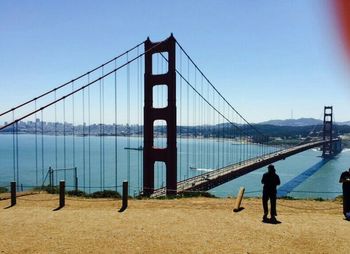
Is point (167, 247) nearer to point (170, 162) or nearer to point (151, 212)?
point (151, 212)

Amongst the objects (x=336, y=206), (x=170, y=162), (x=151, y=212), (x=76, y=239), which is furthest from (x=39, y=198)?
(x=170, y=162)

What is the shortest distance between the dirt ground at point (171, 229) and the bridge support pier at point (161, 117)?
14.0 m

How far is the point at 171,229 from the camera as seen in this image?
8.18m

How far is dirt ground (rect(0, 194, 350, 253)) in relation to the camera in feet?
23.0

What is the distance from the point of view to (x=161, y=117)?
25938mm

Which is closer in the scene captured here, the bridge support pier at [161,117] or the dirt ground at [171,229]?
the dirt ground at [171,229]

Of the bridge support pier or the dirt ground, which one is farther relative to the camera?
the bridge support pier

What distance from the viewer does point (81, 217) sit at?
9391 millimetres

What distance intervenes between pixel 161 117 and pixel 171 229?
18.0 m

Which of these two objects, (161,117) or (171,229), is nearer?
(171,229)

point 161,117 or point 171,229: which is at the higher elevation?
point 161,117

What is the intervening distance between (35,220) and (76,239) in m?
2.15

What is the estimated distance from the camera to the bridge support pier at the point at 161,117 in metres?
25.3

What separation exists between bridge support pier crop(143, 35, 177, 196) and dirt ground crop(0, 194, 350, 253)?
553 inches
